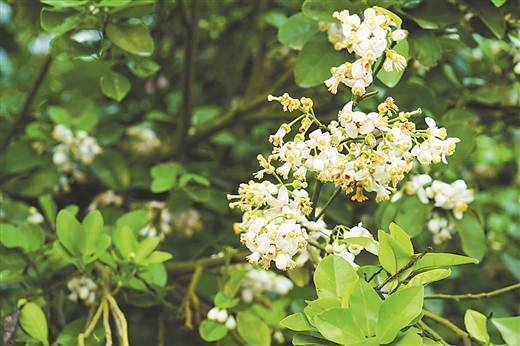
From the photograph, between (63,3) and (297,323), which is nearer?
(297,323)

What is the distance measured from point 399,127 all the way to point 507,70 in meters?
0.64

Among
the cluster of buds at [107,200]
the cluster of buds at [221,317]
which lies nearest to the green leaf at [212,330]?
the cluster of buds at [221,317]

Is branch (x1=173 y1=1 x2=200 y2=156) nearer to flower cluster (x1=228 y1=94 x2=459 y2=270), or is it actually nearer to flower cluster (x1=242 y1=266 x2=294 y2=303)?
flower cluster (x1=242 y1=266 x2=294 y2=303)

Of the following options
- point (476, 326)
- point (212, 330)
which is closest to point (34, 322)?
point (212, 330)

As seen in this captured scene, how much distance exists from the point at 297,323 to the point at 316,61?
1.19 feet

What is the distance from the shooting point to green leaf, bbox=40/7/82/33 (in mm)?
733

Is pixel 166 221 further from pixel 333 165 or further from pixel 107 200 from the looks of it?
pixel 333 165

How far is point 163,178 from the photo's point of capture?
89 centimetres

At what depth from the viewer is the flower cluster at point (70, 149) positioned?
1.03m

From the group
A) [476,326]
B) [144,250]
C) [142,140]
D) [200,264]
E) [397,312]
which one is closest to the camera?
[397,312]

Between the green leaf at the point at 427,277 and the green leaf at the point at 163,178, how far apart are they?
1.49 feet

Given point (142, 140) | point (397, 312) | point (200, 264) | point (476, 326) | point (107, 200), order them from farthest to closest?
point (142, 140) < point (107, 200) < point (200, 264) < point (476, 326) < point (397, 312)

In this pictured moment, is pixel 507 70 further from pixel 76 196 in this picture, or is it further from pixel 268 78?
pixel 76 196

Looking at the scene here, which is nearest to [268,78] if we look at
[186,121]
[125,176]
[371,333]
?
[186,121]
